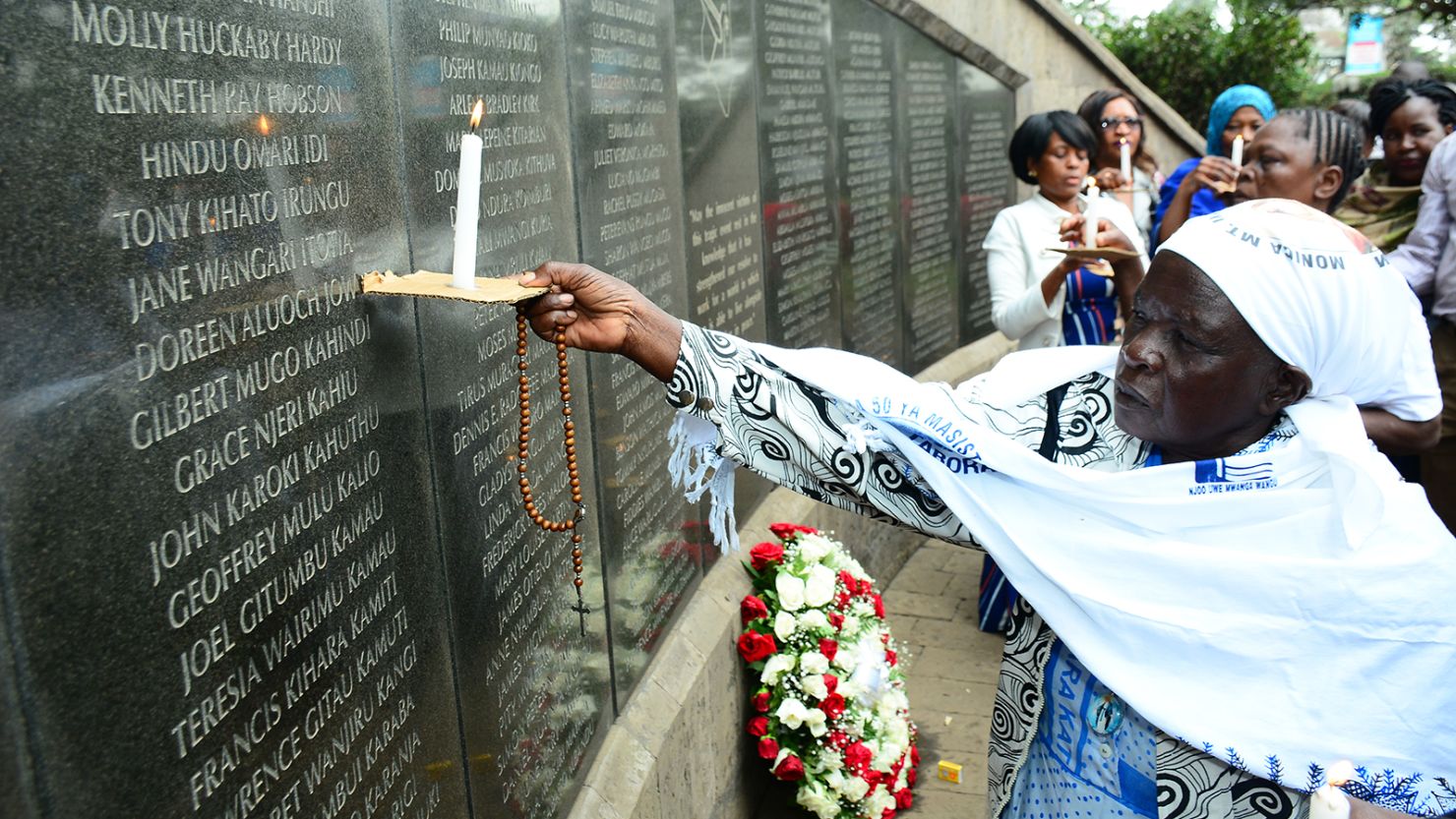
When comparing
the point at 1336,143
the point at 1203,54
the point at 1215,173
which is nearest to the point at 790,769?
the point at 1336,143

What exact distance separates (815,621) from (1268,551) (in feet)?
6.93

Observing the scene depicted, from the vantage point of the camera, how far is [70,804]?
51.4 inches

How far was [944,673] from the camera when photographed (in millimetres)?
5223

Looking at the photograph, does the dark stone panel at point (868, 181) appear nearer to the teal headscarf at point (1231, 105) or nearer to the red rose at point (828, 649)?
the teal headscarf at point (1231, 105)

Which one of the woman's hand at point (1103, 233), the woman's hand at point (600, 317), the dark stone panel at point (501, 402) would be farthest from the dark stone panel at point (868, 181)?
the woman's hand at point (600, 317)

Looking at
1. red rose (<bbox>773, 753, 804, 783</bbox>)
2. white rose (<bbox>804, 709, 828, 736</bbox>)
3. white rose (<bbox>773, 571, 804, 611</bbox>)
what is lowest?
red rose (<bbox>773, 753, 804, 783</bbox>)

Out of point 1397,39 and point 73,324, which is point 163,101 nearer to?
point 73,324

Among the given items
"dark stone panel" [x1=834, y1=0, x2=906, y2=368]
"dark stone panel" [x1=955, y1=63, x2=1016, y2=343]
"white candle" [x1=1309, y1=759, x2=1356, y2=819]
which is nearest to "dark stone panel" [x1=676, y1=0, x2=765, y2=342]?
"dark stone panel" [x1=834, y1=0, x2=906, y2=368]

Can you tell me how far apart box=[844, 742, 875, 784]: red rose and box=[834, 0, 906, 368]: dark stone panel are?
2306 mm

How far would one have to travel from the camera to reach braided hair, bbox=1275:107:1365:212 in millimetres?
4191

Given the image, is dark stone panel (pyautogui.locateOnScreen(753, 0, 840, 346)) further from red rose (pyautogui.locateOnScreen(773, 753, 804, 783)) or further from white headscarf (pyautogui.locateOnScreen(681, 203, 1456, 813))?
white headscarf (pyautogui.locateOnScreen(681, 203, 1456, 813))

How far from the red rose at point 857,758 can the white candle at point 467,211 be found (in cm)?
262

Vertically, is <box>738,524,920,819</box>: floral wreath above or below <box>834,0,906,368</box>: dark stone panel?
below

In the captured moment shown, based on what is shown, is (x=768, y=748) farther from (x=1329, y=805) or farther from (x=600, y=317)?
(x=1329, y=805)
